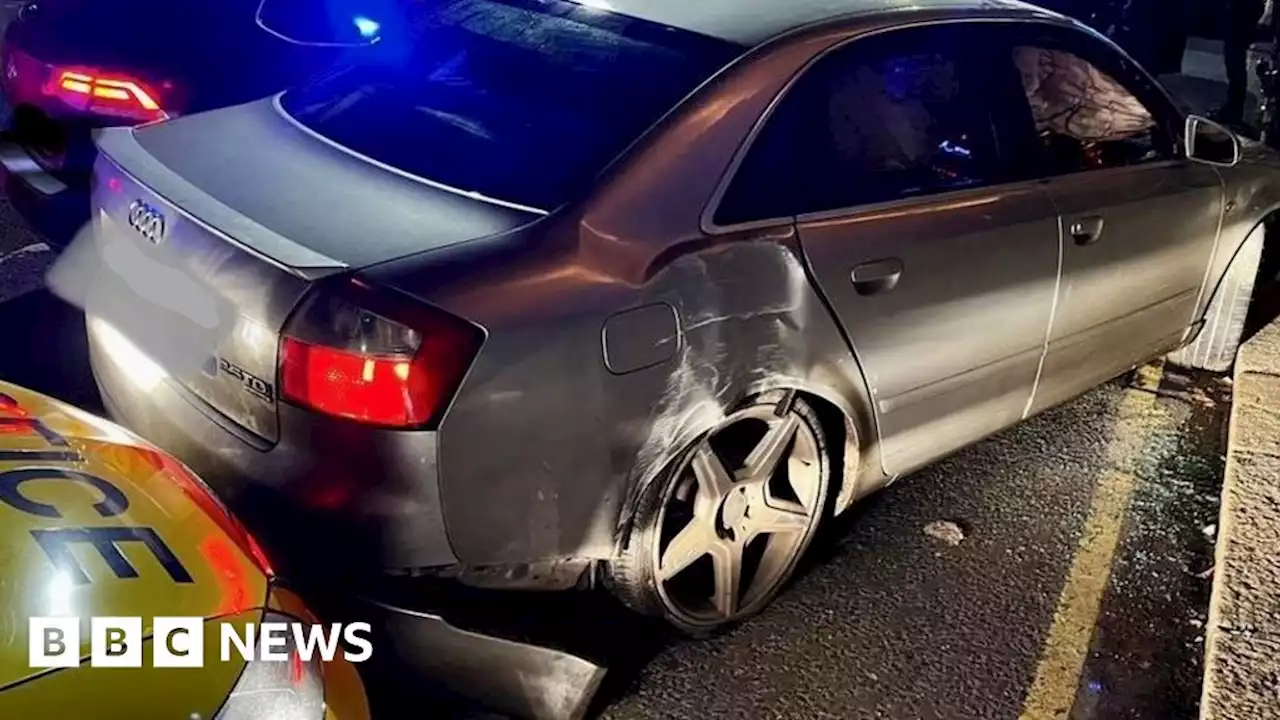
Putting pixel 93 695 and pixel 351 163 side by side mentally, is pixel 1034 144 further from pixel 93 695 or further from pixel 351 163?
pixel 93 695

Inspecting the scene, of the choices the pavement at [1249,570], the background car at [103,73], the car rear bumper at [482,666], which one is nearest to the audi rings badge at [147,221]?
the car rear bumper at [482,666]

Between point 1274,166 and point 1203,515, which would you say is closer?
point 1203,515

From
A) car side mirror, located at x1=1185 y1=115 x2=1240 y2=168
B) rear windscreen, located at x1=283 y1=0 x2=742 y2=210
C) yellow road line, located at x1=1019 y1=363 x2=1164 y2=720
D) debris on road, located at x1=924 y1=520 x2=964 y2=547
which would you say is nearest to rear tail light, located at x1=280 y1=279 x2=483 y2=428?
rear windscreen, located at x1=283 y1=0 x2=742 y2=210

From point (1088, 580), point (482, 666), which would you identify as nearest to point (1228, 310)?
point (1088, 580)

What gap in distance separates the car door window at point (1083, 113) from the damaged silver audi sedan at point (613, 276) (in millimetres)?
16

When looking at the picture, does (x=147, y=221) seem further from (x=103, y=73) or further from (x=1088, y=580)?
(x=1088, y=580)

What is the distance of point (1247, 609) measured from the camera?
360 cm

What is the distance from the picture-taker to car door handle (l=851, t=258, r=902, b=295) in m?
3.25

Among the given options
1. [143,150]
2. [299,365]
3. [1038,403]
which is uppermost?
[143,150]

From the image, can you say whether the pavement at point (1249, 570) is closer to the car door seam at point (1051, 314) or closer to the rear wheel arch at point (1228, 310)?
the rear wheel arch at point (1228, 310)

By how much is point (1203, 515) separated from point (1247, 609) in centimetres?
66

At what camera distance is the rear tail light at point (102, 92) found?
4574 millimetres

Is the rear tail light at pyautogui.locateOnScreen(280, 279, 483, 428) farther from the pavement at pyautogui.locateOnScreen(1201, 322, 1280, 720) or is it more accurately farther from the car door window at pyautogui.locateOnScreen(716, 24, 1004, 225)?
the pavement at pyautogui.locateOnScreen(1201, 322, 1280, 720)

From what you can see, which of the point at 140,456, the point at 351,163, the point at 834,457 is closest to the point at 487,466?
the point at 140,456
